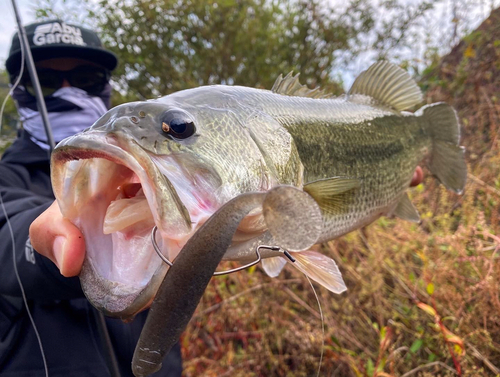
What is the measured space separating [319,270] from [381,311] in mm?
1696

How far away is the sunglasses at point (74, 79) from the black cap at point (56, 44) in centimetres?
6

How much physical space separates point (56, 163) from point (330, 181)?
0.61 meters

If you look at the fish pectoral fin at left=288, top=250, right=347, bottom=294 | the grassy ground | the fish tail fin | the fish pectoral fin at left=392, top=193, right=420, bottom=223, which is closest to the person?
the fish pectoral fin at left=288, top=250, right=347, bottom=294

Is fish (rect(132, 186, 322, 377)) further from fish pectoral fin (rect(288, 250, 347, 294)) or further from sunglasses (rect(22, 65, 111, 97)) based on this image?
sunglasses (rect(22, 65, 111, 97))

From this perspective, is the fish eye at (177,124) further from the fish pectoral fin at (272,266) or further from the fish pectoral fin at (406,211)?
the fish pectoral fin at (406,211)

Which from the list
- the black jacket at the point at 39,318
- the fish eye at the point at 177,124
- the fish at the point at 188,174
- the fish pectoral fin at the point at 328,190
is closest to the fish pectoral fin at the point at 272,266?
the fish at the point at 188,174

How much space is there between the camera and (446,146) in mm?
1891

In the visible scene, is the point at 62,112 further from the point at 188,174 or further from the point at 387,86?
the point at 387,86

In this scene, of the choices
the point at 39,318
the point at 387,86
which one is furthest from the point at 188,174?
the point at 387,86

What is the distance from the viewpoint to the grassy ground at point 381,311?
1952 millimetres

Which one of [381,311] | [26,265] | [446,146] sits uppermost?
[446,146]

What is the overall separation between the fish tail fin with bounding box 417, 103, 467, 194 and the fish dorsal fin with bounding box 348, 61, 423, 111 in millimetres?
150

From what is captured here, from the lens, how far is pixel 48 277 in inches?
39.4

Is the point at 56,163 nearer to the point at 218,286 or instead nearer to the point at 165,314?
the point at 165,314
